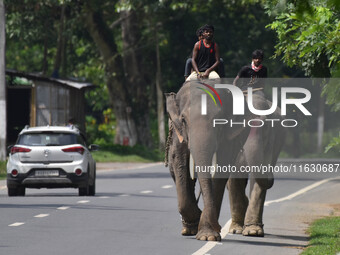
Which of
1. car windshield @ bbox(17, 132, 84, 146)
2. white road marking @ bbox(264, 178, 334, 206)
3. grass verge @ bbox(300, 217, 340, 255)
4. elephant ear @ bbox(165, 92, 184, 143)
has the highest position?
elephant ear @ bbox(165, 92, 184, 143)

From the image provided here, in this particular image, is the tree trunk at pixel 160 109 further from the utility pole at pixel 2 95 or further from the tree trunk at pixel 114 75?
the utility pole at pixel 2 95

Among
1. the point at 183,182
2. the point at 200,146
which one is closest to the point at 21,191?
the point at 183,182

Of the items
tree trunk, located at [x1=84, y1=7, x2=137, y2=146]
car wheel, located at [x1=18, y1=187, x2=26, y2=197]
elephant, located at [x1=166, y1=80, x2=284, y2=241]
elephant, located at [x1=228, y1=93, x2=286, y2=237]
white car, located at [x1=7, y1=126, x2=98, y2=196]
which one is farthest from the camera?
tree trunk, located at [x1=84, y1=7, x2=137, y2=146]

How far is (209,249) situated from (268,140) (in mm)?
2583

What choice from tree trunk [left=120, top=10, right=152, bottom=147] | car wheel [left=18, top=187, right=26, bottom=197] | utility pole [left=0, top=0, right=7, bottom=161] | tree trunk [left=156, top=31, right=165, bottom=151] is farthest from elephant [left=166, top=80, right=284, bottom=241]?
tree trunk [left=156, top=31, right=165, bottom=151]

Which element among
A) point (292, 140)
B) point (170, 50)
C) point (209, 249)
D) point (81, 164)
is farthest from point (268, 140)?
point (292, 140)

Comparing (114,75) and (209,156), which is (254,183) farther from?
(114,75)

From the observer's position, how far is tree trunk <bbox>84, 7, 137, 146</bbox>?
1897 inches

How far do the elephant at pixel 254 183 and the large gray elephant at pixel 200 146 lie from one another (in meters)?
0.20

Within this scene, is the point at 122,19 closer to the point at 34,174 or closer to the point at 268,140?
the point at 34,174

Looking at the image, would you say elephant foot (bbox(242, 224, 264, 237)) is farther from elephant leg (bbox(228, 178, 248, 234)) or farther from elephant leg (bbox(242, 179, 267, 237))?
elephant leg (bbox(228, 178, 248, 234))

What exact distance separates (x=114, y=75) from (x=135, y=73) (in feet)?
8.37

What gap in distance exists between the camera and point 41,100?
46.3 metres

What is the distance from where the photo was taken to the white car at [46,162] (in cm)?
2253
